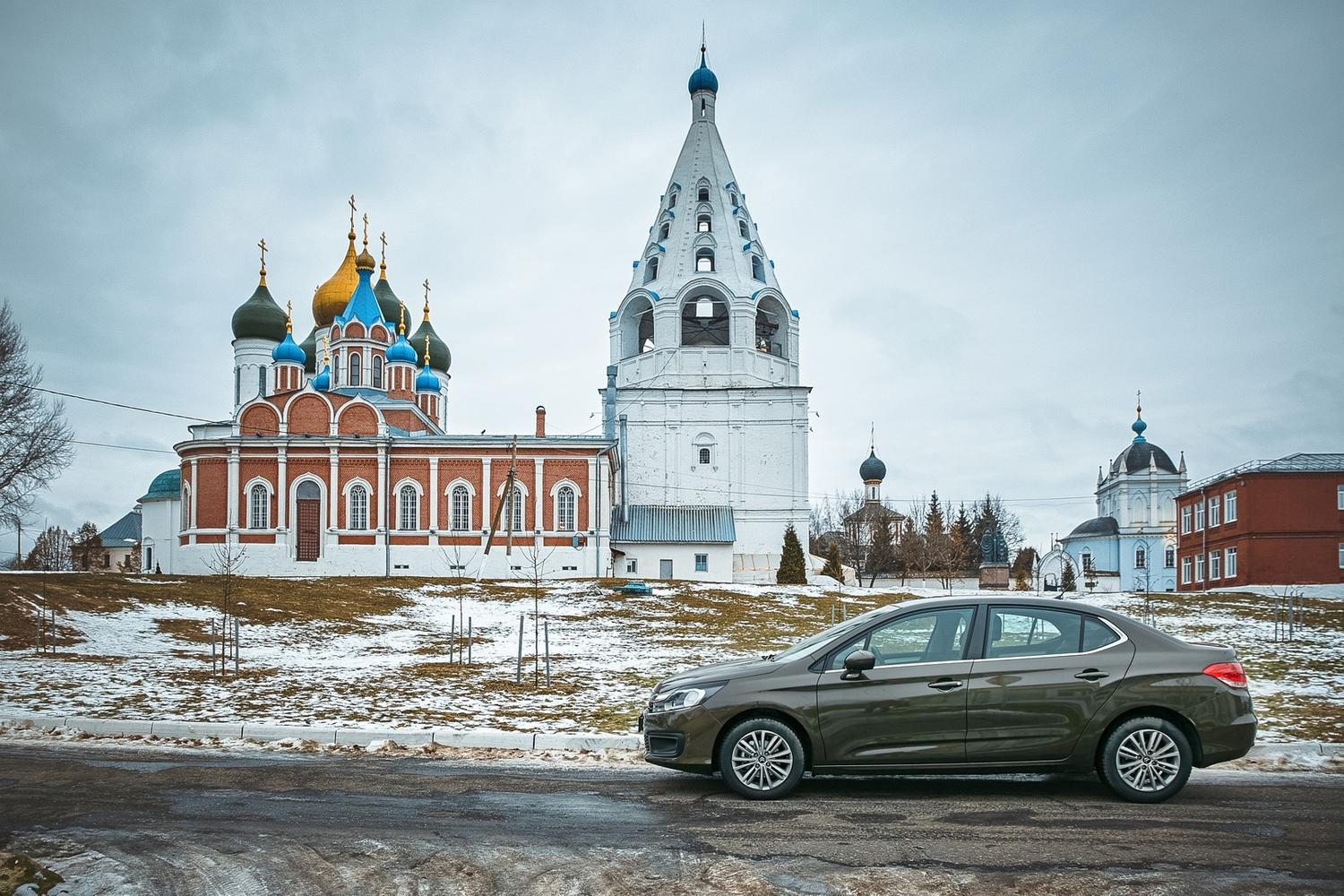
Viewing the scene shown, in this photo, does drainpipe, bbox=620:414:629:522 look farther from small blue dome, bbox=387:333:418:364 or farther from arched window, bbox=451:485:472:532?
small blue dome, bbox=387:333:418:364

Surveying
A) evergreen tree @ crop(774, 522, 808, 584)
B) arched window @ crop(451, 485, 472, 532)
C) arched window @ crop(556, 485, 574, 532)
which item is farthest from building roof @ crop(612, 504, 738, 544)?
arched window @ crop(451, 485, 472, 532)

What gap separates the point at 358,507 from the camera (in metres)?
46.8

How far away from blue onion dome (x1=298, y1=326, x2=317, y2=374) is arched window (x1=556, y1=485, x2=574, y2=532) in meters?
20.3

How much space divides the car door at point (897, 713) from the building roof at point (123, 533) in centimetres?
6924

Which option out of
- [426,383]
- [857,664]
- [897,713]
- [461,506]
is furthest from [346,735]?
[426,383]

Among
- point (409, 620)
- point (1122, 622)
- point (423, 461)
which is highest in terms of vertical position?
point (423, 461)

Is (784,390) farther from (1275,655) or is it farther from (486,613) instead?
(1275,655)

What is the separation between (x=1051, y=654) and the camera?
321 inches

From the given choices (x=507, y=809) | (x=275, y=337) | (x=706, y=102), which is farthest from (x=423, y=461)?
(x=507, y=809)

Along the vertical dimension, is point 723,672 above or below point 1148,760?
above

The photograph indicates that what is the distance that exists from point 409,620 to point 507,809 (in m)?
19.5

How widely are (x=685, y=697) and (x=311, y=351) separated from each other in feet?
185

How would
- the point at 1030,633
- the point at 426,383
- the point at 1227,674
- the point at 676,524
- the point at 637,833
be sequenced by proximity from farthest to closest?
1. the point at 426,383
2. the point at 676,524
3. the point at 1030,633
4. the point at 1227,674
5. the point at 637,833

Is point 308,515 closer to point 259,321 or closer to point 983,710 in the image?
point 259,321
